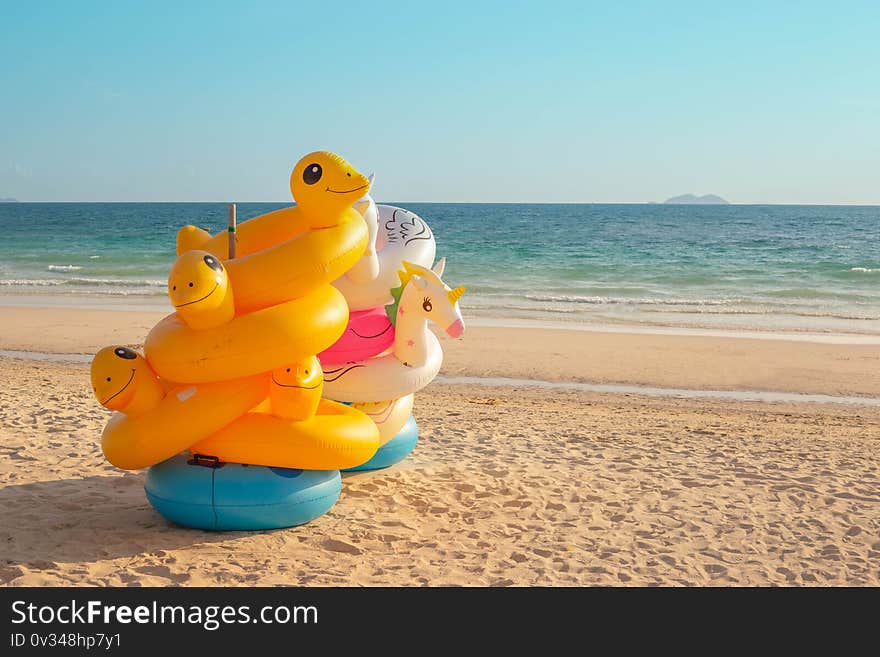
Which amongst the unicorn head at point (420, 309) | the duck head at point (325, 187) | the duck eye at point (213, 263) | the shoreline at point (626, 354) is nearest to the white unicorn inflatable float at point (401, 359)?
the unicorn head at point (420, 309)

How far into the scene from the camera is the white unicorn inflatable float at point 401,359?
21.8 feet

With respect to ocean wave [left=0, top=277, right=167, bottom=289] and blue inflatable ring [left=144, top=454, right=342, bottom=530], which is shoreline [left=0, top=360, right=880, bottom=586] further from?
ocean wave [left=0, top=277, right=167, bottom=289]

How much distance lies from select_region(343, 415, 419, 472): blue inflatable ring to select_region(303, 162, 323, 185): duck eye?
8.28ft

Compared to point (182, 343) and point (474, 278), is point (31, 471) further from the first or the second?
point (474, 278)

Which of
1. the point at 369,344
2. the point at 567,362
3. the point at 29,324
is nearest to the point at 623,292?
the point at 567,362

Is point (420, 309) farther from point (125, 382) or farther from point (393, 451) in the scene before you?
point (125, 382)

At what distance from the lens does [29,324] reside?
16.5 m

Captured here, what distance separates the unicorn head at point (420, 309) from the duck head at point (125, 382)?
1969 mm

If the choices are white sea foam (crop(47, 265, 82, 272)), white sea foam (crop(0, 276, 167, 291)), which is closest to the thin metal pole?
white sea foam (crop(0, 276, 167, 291))

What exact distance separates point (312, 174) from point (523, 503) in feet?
9.70

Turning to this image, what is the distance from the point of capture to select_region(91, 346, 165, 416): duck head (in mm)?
5355

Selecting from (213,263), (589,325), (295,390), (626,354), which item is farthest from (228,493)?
(589,325)
